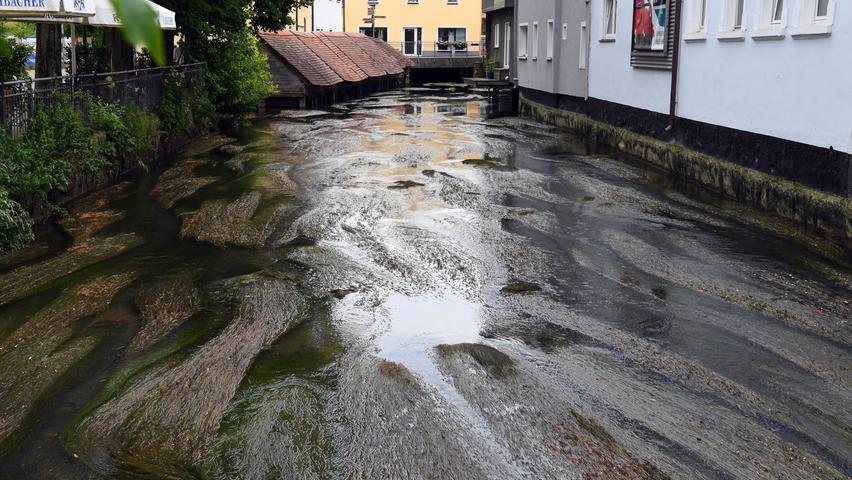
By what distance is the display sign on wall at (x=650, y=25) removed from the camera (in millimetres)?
19516

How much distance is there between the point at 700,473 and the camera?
5.23m

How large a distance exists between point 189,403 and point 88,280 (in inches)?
147

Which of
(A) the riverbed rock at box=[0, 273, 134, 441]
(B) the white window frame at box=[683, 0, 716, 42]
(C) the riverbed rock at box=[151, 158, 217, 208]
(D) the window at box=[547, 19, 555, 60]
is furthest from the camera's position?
(D) the window at box=[547, 19, 555, 60]

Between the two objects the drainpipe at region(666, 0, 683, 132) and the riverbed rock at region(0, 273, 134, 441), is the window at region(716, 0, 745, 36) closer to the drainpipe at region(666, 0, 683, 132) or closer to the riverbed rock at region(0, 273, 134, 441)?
the drainpipe at region(666, 0, 683, 132)

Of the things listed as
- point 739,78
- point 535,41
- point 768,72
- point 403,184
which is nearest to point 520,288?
point 403,184

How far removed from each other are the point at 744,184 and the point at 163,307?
9.16m

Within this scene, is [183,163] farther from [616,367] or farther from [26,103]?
[616,367]

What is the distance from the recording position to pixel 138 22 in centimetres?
108

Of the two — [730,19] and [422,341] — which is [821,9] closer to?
[730,19]

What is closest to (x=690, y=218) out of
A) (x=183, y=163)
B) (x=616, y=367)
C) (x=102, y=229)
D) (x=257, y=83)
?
(x=616, y=367)

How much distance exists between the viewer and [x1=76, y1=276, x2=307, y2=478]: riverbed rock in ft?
17.8

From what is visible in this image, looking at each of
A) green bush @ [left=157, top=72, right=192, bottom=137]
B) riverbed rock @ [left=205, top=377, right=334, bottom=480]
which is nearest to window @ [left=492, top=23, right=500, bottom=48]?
green bush @ [left=157, top=72, right=192, bottom=137]

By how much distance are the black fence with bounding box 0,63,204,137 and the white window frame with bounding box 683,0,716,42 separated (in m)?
9.25

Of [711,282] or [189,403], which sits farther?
[711,282]
